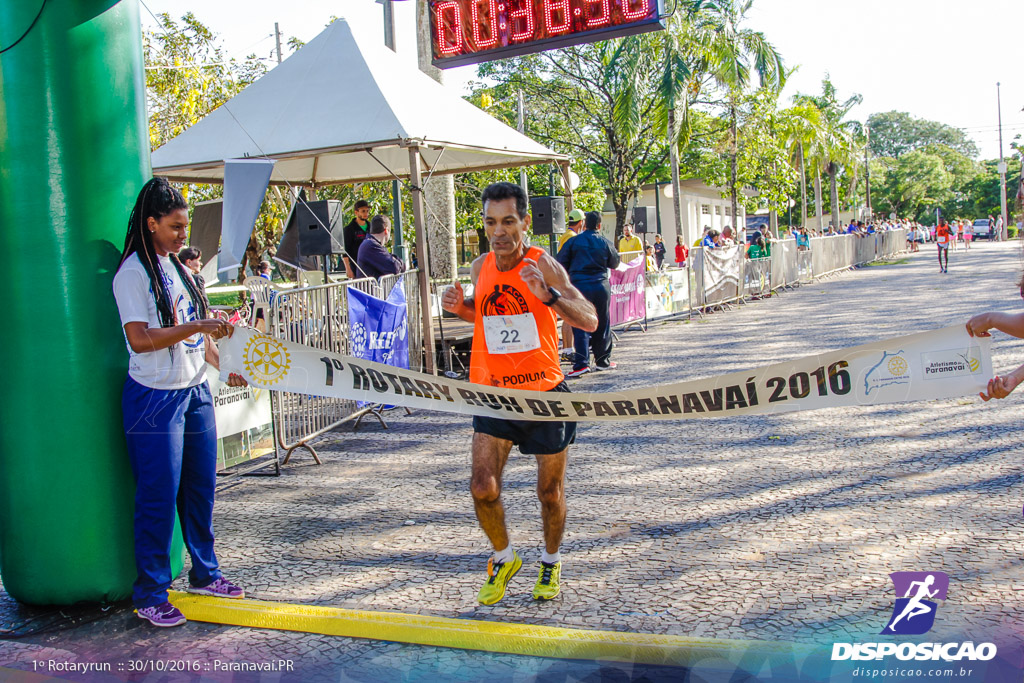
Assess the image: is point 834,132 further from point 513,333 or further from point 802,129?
point 513,333

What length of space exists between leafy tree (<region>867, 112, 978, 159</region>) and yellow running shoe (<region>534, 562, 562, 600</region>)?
135 metres

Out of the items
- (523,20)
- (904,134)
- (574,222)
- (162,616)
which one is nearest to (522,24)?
(523,20)

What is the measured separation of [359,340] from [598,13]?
3688mm

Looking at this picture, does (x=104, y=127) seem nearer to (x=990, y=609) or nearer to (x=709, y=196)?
(x=990, y=609)

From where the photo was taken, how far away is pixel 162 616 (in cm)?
393

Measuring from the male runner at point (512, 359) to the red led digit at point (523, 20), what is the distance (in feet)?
11.8

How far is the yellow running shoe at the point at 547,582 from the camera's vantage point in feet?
13.2

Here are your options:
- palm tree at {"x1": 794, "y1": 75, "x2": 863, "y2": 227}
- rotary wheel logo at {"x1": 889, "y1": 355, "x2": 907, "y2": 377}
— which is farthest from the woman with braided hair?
palm tree at {"x1": 794, "y1": 75, "x2": 863, "y2": 227}

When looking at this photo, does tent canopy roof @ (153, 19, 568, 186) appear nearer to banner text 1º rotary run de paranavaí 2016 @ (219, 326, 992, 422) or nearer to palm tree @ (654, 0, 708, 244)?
banner text 1º rotary run de paranavaí 2016 @ (219, 326, 992, 422)

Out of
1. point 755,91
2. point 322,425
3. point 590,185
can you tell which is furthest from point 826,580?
point 755,91

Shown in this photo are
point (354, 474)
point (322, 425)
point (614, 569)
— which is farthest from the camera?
point (322, 425)

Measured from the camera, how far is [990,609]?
3.66 metres

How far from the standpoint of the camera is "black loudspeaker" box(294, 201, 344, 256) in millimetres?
10312

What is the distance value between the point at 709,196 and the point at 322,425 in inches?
2066
